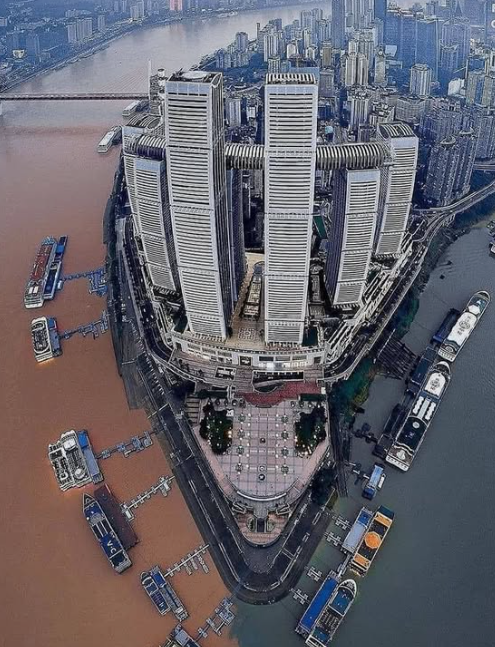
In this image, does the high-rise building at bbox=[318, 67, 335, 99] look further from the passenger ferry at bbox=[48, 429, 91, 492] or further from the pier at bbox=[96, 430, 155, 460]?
the passenger ferry at bbox=[48, 429, 91, 492]

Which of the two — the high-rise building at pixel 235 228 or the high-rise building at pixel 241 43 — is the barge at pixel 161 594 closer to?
the high-rise building at pixel 235 228

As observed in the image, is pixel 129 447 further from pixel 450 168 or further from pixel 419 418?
pixel 450 168


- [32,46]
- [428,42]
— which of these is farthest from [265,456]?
[32,46]

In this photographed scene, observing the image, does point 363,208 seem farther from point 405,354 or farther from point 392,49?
point 392,49

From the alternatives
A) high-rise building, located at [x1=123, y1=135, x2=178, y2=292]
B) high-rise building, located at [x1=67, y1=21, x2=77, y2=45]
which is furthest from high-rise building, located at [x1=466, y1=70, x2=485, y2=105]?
high-rise building, located at [x1=67, y1=21, x2=77, y2=45]

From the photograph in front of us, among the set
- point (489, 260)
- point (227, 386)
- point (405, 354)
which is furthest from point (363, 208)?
point (489, 260)

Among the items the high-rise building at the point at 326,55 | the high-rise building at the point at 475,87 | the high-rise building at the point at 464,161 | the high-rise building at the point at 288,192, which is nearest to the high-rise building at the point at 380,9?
the high-rise building at the point at 326,55
